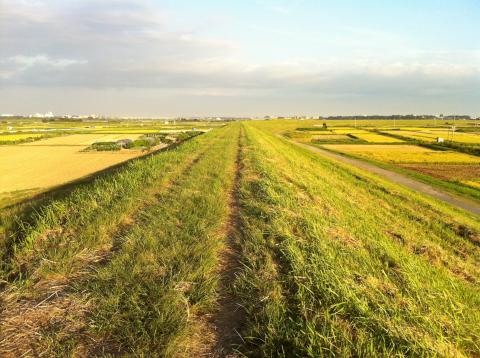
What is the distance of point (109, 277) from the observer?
3723mm

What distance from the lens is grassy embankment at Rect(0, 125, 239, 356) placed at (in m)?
2.87

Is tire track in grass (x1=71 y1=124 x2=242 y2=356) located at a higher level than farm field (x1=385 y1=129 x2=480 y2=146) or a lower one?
higher

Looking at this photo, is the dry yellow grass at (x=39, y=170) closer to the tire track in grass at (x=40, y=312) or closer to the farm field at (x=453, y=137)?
the tire track in grass at (x=40, y=312)

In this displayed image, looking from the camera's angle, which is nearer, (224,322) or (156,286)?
(224,322)

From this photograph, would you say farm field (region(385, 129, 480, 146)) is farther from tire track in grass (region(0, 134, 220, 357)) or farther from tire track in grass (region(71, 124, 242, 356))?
tire track in grass (region(0, 134, 220, 357))

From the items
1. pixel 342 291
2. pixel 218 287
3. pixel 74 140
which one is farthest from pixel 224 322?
pixel 74 140

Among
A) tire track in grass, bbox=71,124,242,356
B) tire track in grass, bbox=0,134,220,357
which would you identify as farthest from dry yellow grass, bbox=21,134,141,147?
tire track in grass, bbox=0,134,220,357

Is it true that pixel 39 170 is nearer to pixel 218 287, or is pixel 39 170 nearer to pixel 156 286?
pixel 156 286

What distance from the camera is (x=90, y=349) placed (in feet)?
9.09

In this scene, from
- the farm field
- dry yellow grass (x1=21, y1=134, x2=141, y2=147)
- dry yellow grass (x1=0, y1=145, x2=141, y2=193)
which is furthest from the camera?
dry yellow grass (x1=21, y1=134, x2=141, y2=147)

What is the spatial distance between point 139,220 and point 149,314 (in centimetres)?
311

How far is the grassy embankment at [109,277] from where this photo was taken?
287 centimetres

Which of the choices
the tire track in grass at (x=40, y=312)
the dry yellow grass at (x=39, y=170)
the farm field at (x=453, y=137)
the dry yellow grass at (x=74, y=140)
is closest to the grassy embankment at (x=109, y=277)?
the tire track in grass at (x=40, y=312)

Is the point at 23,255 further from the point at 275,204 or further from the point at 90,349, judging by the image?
the point at 275,204
